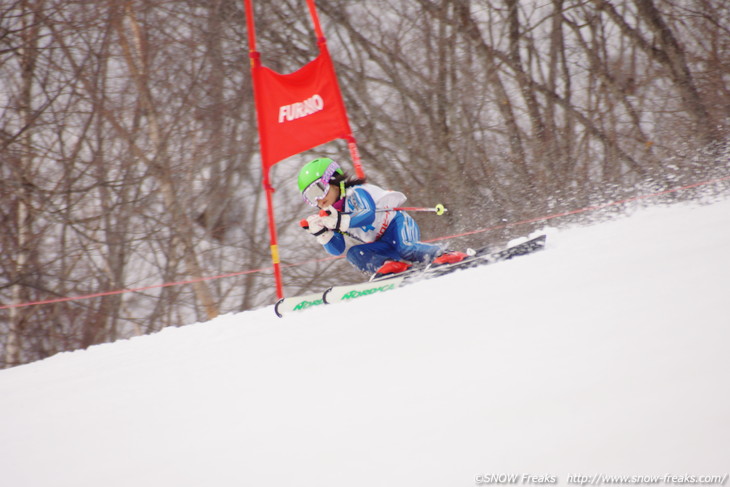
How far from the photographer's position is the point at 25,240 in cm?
906

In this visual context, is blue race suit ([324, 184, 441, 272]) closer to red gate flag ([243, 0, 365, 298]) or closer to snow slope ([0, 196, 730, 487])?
red gate flag ([243, 0, 365, 298])

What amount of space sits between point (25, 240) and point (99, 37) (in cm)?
331

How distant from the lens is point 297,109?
5023 mm

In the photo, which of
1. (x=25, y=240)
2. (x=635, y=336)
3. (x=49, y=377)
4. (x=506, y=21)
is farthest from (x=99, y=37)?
(x=635, y=336)

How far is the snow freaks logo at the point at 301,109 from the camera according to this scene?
4996 millimetres

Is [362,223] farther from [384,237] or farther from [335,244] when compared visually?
[335,244]

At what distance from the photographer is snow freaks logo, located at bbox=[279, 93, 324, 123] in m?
5.00

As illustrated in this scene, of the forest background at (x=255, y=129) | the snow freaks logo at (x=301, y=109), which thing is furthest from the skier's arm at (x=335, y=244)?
the forest background at (x=255, y=129)

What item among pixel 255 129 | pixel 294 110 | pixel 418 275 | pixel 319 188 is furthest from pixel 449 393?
pixel 255 129

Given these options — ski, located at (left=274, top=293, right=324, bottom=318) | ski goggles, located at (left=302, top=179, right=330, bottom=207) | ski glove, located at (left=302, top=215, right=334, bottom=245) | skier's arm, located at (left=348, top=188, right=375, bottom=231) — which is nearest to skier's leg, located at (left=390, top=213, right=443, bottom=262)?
skier's arm, located at (left=348, top=188, right=375, bottom=231)

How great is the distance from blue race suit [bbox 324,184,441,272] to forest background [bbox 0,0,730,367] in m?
4.52

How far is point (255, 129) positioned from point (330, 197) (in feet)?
22.1

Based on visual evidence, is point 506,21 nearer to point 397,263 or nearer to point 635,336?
point 397,263

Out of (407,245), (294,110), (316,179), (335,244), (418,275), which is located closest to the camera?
(418,275)
